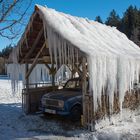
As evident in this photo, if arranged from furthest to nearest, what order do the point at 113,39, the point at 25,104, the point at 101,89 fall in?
the point at 25,104, the point at 113,39, the point at 101,89

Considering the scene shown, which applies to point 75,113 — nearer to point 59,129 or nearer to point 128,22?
point 59,129

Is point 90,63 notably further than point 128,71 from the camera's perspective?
No

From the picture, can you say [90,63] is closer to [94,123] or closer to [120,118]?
[94,123]

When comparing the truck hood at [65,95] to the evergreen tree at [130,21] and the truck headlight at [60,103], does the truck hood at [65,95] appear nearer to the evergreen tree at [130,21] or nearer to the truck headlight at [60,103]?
the truck headlight at [60,103]

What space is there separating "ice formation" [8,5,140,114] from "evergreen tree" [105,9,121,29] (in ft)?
184

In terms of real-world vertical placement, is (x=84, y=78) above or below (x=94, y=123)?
above

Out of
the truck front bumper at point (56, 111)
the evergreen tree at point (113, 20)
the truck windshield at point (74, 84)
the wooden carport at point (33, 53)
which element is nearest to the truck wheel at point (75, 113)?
the truck front bumper at point (56, 111)

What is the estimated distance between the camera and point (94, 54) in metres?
9.38

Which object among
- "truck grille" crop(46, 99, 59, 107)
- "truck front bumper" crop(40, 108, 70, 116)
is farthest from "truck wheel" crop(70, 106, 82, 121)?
"truck grille" crop(46, 99, 59, 107)

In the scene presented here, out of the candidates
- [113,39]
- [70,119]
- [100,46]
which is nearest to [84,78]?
[100,46]

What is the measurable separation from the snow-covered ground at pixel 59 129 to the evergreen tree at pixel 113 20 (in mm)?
56141

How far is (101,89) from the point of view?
991cm

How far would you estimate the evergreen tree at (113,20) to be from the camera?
67088 mm

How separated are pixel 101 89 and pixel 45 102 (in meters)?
3.18
